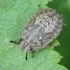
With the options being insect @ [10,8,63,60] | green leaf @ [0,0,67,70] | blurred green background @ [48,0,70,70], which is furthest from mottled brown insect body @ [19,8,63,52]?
blurred green background @ [48,0,70,70]

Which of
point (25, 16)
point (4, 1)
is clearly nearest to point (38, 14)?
point (25, 16)

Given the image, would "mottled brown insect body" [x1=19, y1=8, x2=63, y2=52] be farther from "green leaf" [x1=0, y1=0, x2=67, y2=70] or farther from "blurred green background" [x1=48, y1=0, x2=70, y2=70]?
"blurred green background" [x1=48, y1=0, x2=70, y2=70]

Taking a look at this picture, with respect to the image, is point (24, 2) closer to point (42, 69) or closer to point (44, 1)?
point (44, 1)

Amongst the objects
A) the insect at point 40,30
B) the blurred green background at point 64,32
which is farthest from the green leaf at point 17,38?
the blurred green background at point 64,32

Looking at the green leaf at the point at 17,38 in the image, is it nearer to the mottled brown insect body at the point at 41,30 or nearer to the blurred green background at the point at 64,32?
the mottled brown insect body at the point at 41,30

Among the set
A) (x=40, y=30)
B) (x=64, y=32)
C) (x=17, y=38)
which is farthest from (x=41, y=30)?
(x=64, y=32)

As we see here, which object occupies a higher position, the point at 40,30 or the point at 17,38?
the point at 40,30

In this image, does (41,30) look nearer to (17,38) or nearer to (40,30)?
(40,30)
